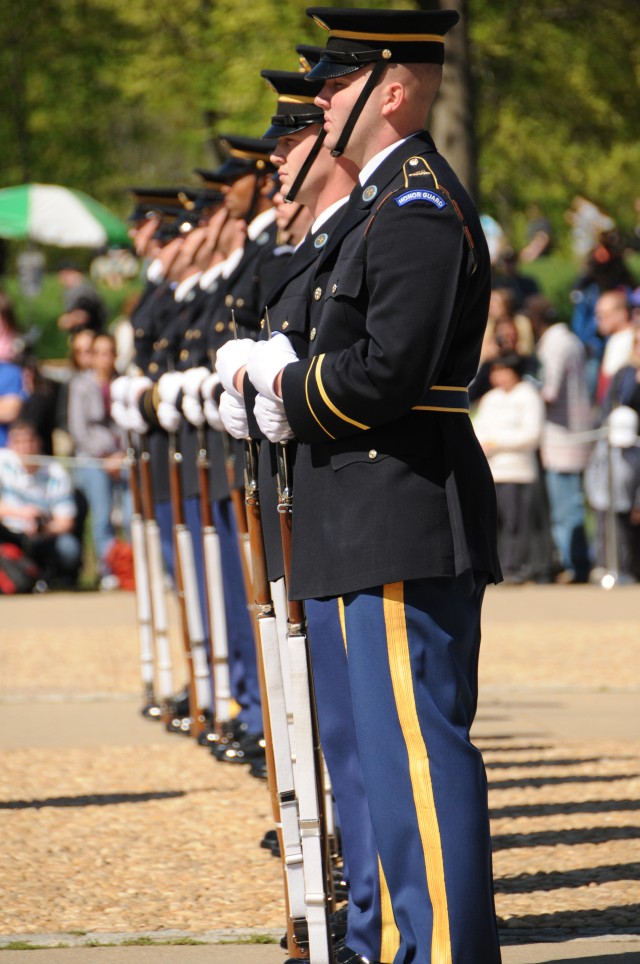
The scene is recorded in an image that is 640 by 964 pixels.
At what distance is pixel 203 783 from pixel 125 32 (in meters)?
21.9

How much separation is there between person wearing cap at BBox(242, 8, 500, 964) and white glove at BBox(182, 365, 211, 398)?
3221mm

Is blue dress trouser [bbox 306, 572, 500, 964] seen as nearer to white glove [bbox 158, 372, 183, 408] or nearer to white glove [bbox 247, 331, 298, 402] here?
white glove [bbox 247, 331, 298, 402]

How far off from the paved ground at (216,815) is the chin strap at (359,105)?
201cm

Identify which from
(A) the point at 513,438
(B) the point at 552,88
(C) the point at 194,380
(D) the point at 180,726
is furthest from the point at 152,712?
(B) the point at 552,88

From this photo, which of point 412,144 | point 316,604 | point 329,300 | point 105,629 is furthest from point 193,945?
point 105,629

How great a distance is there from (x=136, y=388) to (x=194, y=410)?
3.58ft

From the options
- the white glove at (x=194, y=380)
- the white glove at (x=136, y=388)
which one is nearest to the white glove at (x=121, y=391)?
the white glove at (x=136, y=388)

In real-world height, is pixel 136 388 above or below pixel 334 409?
above

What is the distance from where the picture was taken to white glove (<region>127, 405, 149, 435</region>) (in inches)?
325

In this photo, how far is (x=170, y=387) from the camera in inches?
298

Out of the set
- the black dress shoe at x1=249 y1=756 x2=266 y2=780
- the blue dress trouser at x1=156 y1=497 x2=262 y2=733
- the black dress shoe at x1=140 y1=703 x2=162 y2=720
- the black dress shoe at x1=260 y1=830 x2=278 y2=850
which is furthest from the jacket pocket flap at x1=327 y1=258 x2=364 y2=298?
the black dress shoe at x1=140 y1=703 x2=162 y2=720

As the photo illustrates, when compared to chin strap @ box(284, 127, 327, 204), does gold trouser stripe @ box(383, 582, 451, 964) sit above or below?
below

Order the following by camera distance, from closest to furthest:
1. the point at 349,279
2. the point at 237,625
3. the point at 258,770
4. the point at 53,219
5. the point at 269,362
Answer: the point at 349,279, the point at 269,362, the point at 258,770, the point at 237,625, the point at 53,219

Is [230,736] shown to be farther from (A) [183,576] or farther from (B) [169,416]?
(B) [169,416]
